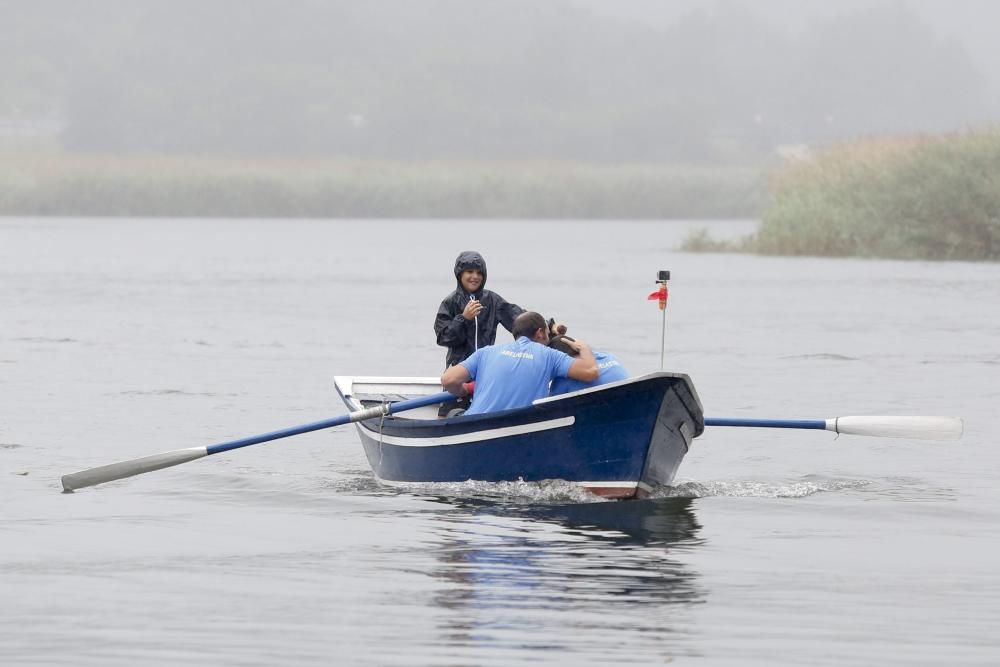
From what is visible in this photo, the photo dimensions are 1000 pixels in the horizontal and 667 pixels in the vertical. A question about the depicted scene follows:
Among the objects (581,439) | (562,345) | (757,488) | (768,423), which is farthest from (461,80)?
(581,439)

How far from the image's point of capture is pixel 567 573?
482 inches

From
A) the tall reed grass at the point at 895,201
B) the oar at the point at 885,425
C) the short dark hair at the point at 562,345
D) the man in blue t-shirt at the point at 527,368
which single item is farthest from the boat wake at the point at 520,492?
the tall reed grass at the point at 895,201

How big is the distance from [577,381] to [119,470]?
3.71 m

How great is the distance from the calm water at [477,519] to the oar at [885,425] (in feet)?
1.74

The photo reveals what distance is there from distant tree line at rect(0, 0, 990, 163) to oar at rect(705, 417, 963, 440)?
105301mm

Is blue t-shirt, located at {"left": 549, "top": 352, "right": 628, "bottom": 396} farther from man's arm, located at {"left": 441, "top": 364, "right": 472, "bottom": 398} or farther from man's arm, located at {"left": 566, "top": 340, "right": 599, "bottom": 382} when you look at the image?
man's arm, located at {"left": 441, "top": 364, "right": 472, "bottom": 398}

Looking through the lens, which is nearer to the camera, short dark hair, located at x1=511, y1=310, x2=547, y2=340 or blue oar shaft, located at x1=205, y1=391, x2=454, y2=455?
short dark hair, located at x1=511, y1=310, x2=547, y2=340

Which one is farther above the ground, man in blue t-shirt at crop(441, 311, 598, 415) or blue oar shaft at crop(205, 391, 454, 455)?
→ man in blue t-shirt at crop(441, 311, 598, 415)

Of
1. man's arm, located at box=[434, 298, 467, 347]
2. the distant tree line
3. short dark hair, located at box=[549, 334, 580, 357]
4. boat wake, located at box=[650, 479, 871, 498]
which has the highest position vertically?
the distant tree line

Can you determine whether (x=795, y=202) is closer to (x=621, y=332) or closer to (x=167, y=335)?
(x=621, y=332)

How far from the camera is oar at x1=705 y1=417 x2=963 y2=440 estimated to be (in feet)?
51.8

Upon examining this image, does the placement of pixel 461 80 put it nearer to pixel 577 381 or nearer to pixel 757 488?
pixel 757 488

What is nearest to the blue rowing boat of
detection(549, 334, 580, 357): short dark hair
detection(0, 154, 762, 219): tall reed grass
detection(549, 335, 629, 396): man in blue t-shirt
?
detection(549, 335, 629, 396): man in blue t-shirt

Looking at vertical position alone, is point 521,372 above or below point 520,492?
above
